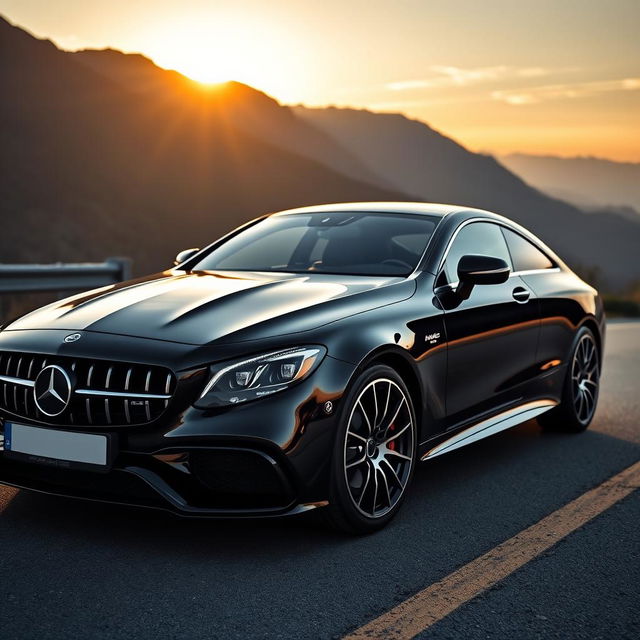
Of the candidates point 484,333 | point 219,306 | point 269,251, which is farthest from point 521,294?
point 219,306

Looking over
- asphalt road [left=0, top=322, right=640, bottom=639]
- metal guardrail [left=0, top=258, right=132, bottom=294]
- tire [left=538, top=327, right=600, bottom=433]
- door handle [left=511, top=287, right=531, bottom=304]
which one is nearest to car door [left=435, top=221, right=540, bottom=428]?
door handle [left=511, top=287, right=531, bottom=304]

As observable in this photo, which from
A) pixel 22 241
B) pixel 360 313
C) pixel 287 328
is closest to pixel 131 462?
pixel 287 328

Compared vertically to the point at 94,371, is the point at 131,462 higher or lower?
lower

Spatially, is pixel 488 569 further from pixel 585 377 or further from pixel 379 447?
pixel 585 377

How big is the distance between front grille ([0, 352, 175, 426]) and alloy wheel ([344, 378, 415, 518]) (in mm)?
850

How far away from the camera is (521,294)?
19.3ft

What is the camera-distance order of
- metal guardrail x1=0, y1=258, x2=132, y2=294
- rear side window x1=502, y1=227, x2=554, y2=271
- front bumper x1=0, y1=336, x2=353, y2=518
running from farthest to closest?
metal guardrail x1=0, y1=258, x2=132, y2=294 < rear side window x1=502, y1=227, x2=554, y2=271 < front bumper x1=0, y1=336, x2=353, y2=518

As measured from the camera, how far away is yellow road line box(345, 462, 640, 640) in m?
3.26

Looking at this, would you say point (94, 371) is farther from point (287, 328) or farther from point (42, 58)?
point (42, 58)

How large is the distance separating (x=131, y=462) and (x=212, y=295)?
1.09 meters

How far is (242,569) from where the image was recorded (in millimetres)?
3795

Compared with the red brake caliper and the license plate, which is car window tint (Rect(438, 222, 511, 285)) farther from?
the license plate

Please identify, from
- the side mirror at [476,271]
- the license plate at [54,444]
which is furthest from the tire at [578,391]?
the license plate at [54,444]

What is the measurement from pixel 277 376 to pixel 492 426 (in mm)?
2016
